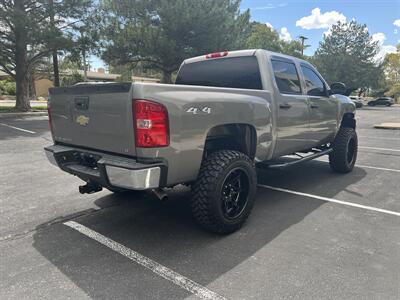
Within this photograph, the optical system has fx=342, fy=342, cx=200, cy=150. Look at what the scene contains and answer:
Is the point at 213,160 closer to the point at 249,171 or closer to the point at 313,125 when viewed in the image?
the point at 249,171

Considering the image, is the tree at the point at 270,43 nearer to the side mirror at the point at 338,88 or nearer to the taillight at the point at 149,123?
the side mirror at the point at 338,88

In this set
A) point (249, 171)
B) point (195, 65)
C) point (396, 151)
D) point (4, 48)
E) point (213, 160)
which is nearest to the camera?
point (213, 160)

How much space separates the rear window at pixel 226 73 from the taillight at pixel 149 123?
1858 mm

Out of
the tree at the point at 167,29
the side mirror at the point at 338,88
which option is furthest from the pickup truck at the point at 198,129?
the tree at the point at 167,29

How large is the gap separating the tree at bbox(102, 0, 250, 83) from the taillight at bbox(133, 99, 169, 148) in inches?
764

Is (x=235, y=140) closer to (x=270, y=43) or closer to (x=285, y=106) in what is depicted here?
(x=285, y=106)

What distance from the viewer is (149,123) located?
2.95m

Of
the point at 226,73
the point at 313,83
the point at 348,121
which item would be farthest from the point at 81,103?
the point at 348,121

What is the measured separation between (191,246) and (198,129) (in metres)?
1.17

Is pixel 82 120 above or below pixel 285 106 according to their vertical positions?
below

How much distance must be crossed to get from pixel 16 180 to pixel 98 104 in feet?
11.0

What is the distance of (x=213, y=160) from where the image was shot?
357cm

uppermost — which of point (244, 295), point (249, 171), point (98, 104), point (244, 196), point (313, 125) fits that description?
point (98, 104)

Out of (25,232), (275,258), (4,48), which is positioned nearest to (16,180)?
(25,232)
